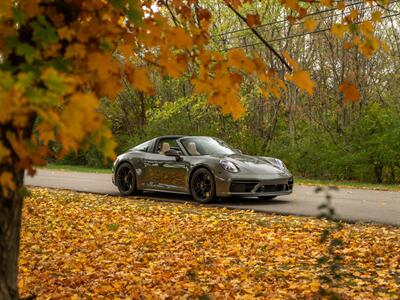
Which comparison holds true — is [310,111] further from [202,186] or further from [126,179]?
[202,186]

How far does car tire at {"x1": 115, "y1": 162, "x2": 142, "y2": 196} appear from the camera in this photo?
42.0ft

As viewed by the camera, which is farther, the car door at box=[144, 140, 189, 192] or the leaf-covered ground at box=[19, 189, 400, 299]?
the car door at box=[144, 140, 189, 192]

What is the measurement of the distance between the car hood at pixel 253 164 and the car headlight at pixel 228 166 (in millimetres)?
98

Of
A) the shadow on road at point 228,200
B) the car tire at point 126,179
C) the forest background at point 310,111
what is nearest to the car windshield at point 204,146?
the shadow on road at point 228,200

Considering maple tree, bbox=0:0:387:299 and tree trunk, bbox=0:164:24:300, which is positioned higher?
maple tree, bbox=0:0:387:299

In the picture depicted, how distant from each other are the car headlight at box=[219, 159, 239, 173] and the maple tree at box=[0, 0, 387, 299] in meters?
7.16

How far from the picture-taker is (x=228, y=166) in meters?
10.8

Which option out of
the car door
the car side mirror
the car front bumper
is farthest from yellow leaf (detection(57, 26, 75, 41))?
the car side mirror

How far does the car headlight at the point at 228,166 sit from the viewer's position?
1077 centimetres

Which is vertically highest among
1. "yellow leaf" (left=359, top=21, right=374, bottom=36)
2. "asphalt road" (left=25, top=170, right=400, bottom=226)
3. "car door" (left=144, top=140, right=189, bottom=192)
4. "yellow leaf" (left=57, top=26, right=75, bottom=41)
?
"yellow leaf" (left=359, top=21, right=374, bottom=36)

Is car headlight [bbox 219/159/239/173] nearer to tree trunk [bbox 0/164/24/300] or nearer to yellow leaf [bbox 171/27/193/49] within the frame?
tree trunk [bbox 0/164/24/300]

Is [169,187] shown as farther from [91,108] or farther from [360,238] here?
[91,108]

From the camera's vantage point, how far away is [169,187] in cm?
1196

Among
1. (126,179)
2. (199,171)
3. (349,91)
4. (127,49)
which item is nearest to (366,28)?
(349,91)
